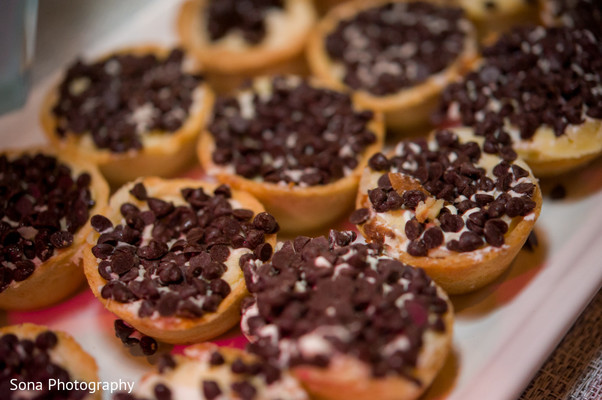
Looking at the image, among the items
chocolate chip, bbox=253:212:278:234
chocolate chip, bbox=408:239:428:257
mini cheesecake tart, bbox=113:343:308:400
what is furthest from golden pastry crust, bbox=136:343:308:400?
chocolate chip, bbox=408:239:428:257

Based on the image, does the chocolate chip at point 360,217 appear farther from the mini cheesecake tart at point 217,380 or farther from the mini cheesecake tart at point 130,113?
the mini cheesecake tart at point 130,113

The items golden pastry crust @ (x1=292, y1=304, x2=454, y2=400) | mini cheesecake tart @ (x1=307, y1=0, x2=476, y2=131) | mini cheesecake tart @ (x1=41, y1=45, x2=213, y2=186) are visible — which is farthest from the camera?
mini cheesecake tart @ (x1=307, y1=0, x2=476, y2=131)

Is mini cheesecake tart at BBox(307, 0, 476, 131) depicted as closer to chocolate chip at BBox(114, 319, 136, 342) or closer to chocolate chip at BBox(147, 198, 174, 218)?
chocolate chip at BBox(147, 198, 174, 218)

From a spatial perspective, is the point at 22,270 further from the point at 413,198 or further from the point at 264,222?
the point at 413,198

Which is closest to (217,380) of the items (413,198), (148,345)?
(148,345)

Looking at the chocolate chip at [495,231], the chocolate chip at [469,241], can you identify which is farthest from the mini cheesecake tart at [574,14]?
the chocolate chip at [469,241]

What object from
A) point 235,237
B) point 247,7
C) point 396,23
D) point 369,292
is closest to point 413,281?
point 369,292
